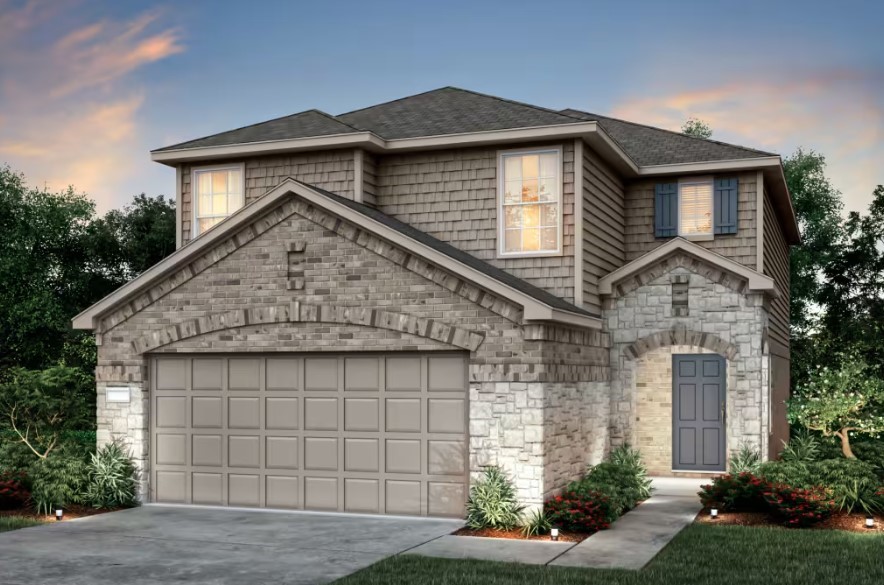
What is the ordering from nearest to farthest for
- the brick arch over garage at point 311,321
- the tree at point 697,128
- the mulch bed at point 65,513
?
the brick arch over garage at point 311,321, the mulch bed at point 65,513, the tree at point 697,128

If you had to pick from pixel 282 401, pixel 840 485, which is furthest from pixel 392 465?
pixel 840 485

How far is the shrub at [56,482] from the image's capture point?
1470 centimetres

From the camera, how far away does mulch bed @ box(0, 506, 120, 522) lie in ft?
47.0

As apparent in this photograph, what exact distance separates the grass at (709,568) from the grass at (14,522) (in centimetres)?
581

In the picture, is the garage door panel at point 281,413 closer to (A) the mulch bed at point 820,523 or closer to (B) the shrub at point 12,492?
(B) the shrub at point 12,492

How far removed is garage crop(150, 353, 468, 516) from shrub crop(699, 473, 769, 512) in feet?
12.4

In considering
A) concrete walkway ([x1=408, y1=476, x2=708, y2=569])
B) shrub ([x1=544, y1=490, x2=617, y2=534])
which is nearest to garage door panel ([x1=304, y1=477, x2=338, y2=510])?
concrete walkway ([x1=408, y1=476, x2=708, y2=569])

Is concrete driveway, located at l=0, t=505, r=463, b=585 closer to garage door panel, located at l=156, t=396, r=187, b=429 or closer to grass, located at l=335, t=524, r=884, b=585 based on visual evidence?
grass, located at l=335, t=524, r=884, b=585

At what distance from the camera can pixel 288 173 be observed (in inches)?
694

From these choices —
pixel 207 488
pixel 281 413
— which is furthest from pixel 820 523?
pixel 207 488

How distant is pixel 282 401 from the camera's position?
49.1 feet

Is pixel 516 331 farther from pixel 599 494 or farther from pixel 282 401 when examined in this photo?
pixel 282 401

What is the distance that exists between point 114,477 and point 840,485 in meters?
10.7

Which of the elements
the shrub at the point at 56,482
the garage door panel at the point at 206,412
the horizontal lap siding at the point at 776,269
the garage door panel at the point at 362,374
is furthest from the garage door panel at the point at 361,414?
the horizontal lap siding at the point at 776,269
